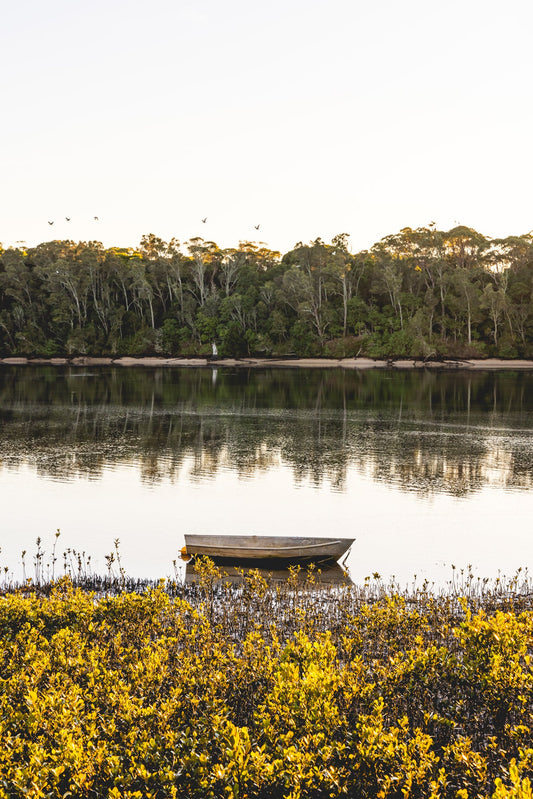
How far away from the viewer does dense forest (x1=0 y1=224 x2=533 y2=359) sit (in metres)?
114

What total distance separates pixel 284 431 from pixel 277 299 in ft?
278

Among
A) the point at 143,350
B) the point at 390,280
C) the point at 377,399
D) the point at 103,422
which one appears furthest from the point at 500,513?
the point at 143,350

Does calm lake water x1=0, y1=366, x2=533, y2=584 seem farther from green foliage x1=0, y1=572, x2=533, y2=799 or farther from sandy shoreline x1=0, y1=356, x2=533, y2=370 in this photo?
sandy shoreline x1=0, y1=356, x2=533, y2=370

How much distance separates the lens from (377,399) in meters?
62.3

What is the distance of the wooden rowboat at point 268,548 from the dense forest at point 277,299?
98.9 m

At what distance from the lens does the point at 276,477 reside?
29.8m

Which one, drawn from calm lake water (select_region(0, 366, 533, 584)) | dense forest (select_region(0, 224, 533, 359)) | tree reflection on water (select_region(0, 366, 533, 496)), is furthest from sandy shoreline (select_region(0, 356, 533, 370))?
calm lake water (select_region(0, 366, 533, 584))

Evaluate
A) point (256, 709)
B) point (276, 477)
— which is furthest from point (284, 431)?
point (256, 709)

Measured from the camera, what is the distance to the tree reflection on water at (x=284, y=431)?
31.4 m

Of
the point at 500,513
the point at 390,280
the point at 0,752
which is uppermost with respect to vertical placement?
the point at 390,280

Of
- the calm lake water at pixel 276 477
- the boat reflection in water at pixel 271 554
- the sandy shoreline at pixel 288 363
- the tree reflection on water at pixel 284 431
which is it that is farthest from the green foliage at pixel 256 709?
the sandy shoreline at pixel 288 363

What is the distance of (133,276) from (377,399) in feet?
271

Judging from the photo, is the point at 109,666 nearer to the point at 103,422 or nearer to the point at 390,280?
the point at 103,422

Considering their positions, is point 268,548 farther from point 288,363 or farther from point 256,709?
point 288,363
